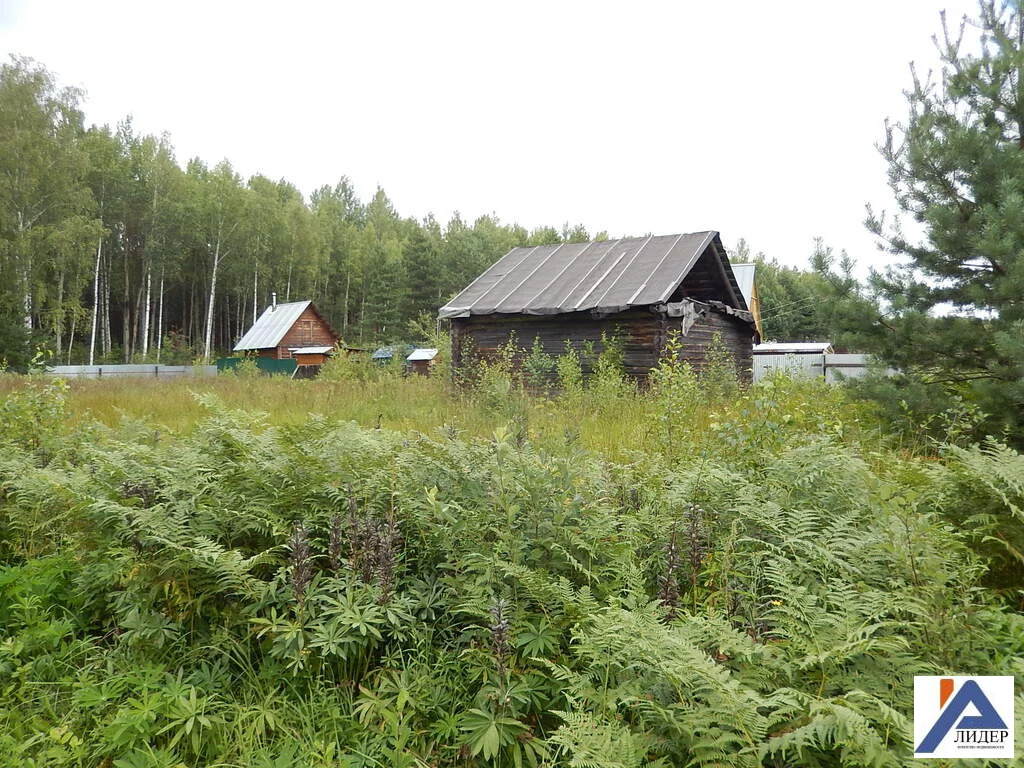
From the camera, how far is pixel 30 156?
87.8 ft

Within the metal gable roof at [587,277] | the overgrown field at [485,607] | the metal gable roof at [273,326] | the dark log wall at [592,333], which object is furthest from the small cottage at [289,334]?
the overgrown field at [485,607]

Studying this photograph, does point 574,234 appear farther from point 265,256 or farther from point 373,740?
point 373,740

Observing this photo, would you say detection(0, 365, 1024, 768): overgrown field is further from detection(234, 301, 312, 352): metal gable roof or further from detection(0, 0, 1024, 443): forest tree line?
detection(234, 301, 312, 352): metal gable roof

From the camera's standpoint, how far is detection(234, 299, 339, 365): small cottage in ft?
123

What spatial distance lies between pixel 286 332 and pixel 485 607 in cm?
3784

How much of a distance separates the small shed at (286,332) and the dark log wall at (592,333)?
84.5 feet

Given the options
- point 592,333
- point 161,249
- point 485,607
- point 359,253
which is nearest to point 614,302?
point 592,333

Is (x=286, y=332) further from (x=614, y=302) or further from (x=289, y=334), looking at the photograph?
(x=614, y=302)

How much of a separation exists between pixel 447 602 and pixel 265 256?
1900 inches

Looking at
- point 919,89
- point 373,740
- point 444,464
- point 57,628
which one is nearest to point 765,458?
point 444,464

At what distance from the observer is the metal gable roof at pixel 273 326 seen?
3772 cm

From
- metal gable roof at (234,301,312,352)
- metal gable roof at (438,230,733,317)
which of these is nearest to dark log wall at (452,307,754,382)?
metal gable roof at (438,230,733,317)

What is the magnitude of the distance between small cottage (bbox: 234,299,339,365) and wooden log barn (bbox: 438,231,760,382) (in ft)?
77.7

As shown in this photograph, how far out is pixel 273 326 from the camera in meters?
38.7
